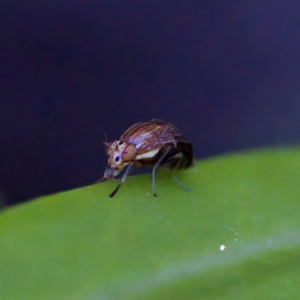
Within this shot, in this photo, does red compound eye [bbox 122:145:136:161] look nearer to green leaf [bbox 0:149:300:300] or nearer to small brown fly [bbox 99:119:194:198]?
small brown fly [bbox 99:119:194:198]

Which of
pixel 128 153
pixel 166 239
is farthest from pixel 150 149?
pixel 166 239

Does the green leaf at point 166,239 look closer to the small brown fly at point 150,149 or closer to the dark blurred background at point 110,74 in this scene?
the small brown fly at point 150,149

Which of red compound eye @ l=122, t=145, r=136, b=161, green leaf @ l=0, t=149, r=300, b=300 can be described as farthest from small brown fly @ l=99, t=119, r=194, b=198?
green leaf @ l=0, t=149, r=300, b=300

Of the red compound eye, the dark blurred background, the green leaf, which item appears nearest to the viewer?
the green leaf

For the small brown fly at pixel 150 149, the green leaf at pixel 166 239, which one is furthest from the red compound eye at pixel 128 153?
the green leaf at pixel 166 239

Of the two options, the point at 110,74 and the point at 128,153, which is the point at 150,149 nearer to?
the point at 128,153

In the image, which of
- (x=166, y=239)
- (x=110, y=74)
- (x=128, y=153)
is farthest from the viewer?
(x=110, y=74)

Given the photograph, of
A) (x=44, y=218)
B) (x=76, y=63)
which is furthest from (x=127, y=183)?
(x=76, y=63)

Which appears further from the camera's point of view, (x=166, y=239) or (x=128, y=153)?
(x=128, y=153)
